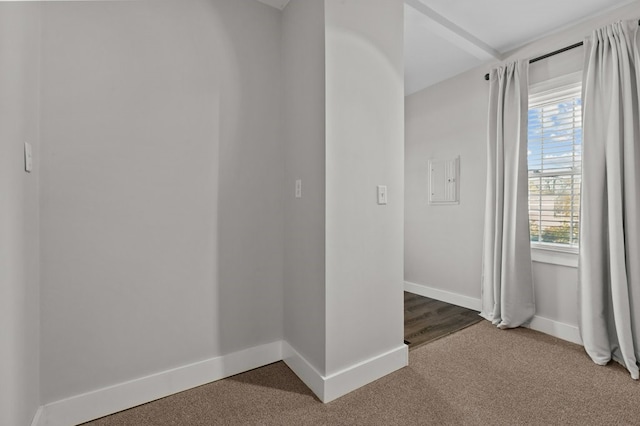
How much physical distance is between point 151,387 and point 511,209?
3050 mm

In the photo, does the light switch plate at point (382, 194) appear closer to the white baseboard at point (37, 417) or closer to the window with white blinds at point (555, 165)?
the window with white blinds at point (555, 165)

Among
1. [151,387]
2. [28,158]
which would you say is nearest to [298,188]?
[28,158]

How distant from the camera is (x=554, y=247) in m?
2.61

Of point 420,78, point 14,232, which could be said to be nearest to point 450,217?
point 420,78

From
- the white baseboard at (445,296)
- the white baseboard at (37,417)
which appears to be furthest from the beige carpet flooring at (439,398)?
the white baseboard at (445,296)

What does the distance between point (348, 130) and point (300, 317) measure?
1235 millimetres

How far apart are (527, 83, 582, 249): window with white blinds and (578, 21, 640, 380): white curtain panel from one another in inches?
11.0

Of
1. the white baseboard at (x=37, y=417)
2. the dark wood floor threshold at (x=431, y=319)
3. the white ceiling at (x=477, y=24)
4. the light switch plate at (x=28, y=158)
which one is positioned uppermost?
the white ceiling at (x=477, y=24)

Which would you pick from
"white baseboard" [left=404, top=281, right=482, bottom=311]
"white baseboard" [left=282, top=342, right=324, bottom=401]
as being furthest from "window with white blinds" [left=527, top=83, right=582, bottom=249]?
"white baseboard" [left=282, top=342, right=324, bottom=401]

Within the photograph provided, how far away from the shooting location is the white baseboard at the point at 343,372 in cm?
170

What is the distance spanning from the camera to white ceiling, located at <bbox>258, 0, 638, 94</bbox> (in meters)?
2.22

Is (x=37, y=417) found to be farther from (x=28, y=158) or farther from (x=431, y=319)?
(x=431, y=319)

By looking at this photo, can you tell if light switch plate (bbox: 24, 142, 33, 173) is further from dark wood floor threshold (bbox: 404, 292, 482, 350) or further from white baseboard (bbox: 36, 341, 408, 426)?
dark wood floor threshold (bbox: 404, 292, 482, 350)

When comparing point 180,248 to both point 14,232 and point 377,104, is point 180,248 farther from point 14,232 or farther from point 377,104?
point 377,104
